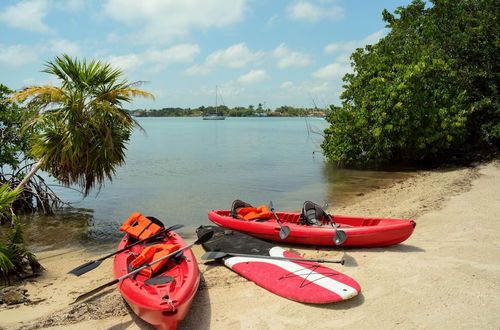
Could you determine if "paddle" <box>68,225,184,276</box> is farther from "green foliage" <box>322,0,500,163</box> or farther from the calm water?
"green foliage" <box>322,0,500,163</box>

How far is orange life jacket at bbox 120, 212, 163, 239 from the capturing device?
7.19 m

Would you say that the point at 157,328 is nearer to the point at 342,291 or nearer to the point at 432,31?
the point at 342,291

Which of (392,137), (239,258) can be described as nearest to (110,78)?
(239,258)

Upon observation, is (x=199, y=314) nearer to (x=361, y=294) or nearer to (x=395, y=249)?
(x=361, y=294)

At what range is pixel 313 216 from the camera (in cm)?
830

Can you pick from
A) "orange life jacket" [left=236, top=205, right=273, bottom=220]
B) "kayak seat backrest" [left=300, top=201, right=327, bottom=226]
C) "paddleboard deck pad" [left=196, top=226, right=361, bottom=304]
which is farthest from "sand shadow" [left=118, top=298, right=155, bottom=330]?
"kayak seat backrest" [left=300, top=201, right=327, bottom=226]

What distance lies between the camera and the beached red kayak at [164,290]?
175 inches

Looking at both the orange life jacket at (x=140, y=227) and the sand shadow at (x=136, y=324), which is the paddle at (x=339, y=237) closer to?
the orange life jacket at (x=140, y=227)

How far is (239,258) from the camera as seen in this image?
6629 millimetres

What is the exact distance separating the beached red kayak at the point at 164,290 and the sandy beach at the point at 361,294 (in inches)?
14.0

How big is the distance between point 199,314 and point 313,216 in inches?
Result: 155


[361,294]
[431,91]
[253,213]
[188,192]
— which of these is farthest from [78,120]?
[431,91]

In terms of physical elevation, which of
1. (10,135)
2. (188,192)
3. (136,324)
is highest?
(10,135)

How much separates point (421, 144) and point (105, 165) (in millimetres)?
13328
